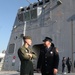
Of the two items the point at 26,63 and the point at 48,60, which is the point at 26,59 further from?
the point at 48,60

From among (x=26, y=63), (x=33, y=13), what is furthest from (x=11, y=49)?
(x=26, y=63)

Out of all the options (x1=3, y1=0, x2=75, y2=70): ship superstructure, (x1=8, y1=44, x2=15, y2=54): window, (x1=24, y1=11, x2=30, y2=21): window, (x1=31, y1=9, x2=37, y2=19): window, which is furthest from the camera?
(x1=8, y1=44, x2=15, y2=54): window

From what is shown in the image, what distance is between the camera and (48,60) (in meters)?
8.09

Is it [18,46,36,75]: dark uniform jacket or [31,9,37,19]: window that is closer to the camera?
[18,46,36,75]: dark uniform jacket

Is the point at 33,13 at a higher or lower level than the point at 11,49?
higher

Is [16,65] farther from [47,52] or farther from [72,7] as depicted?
[47,52]

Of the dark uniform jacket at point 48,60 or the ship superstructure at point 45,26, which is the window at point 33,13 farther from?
the dark uniform jacket at point 48,60

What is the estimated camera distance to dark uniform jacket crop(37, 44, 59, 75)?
8.02 meters

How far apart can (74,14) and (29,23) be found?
28.4 feet

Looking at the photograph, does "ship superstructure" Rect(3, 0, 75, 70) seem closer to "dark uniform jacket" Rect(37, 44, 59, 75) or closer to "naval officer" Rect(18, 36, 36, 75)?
"dark uniform jacket" Rect(37, 44, 59, 75)

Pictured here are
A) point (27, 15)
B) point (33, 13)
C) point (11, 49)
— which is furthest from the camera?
point (11, 49)

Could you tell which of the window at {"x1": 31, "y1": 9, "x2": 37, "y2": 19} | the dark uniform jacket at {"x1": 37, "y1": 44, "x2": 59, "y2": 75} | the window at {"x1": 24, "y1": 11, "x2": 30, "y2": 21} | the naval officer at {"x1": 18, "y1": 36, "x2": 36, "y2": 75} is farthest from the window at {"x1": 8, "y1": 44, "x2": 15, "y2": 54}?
the naval officer at {"x1": 18, "y1": 36, "x2": 36, "y2": 75}

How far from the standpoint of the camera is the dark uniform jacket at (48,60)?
26.3ft

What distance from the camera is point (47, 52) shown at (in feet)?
26.6
